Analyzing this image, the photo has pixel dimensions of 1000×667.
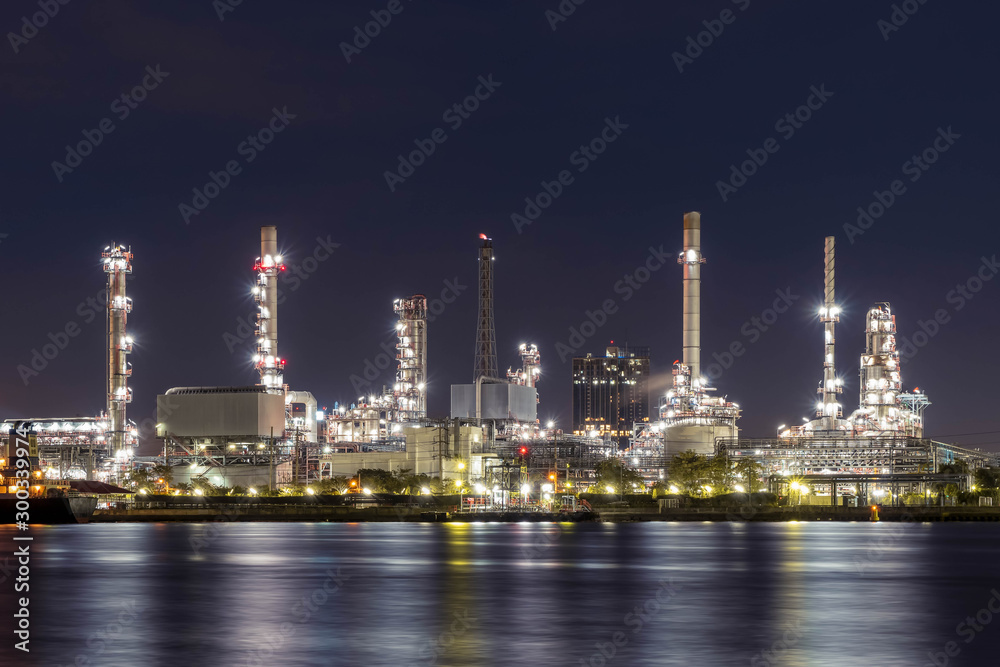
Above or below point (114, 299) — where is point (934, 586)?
below

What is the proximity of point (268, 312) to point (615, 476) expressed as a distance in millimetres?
48196

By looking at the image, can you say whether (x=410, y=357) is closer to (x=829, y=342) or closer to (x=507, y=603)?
(x=829, y=342)

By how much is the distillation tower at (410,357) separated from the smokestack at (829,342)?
54742 mm

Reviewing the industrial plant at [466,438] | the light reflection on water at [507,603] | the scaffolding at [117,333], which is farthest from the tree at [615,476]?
the light reflection on water at [507,603]

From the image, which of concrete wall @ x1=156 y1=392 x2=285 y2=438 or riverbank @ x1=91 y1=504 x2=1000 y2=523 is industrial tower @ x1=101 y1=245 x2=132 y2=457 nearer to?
concrete wall @ x1=156 y1=392 x2=285 y2=438

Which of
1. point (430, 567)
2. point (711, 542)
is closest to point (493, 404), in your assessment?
point (711, 542)

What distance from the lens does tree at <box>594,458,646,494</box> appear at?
148625mm

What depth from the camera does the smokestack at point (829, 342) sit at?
161125 mm

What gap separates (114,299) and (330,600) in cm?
12069

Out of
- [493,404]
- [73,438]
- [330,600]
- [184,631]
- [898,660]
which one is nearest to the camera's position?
[898,660]

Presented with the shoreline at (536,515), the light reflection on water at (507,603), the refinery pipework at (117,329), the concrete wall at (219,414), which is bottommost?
the shoreline at (536,515)

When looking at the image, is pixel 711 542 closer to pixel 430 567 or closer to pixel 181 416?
pixel 430 567

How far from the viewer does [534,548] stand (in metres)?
69.7

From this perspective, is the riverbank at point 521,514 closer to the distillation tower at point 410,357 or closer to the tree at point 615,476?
the tree at point 615,476
